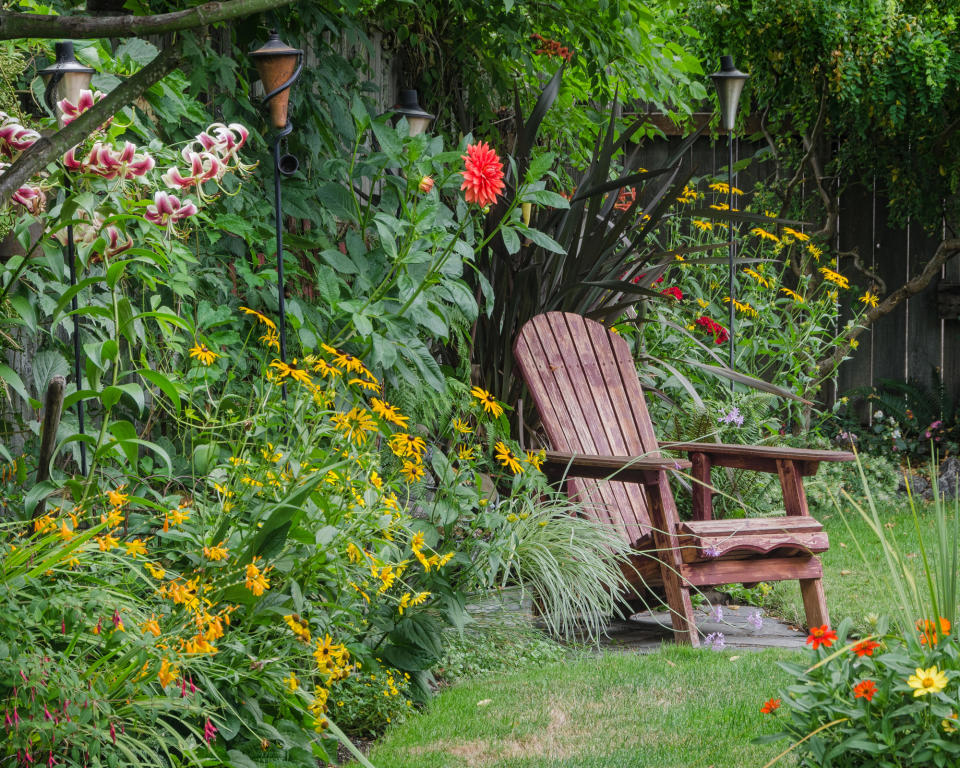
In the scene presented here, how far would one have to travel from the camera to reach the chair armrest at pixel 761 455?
3.39 meters

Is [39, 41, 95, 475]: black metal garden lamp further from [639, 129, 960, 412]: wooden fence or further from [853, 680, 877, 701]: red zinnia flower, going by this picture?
[639, 129, 960, 412]: wooden fence

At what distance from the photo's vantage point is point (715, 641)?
335 centimetres

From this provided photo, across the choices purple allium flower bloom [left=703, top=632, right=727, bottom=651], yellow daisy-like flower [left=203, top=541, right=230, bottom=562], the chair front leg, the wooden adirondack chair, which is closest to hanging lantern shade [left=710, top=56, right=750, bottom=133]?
the wooden adirondack chair

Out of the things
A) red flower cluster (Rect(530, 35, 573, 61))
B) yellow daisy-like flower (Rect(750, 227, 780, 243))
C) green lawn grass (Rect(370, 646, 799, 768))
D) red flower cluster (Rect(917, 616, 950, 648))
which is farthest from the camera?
yellow daisy-like flower (Rect(750, 227, 780, 243))

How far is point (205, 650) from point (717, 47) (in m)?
5.52

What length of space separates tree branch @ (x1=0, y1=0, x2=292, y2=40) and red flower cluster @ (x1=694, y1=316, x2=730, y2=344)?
4096mm

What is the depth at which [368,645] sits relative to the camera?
107 inches

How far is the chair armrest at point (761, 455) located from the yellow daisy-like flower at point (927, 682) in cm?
165

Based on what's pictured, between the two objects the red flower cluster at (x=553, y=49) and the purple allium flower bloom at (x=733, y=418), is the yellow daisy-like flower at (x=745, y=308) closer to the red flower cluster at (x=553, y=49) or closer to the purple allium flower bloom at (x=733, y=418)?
the purple allium flower bloom at (x=733, y=418)

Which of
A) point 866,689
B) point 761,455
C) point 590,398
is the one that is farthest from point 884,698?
point 590,398

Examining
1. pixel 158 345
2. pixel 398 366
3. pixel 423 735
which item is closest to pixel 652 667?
pixel 423 735

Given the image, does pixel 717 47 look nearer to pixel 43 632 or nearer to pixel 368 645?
pixel 368 645

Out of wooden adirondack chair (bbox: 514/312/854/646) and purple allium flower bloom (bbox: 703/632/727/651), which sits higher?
wooden adirondack chair (bbox: 514/312/854/646)

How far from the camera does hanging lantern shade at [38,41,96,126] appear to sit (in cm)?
218
